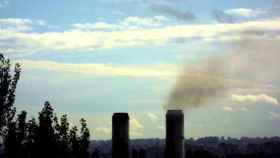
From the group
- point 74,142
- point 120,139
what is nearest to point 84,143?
point 74,142

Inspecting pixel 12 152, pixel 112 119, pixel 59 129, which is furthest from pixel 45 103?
pixel 112 119

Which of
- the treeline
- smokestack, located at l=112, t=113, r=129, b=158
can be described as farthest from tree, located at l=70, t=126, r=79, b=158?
smokestack, located at l=112, t=113, r=129, b=158

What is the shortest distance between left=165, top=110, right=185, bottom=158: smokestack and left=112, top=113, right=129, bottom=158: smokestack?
1748 millimetres

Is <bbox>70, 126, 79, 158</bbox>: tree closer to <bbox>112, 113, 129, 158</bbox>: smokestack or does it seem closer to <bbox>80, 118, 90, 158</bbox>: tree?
<bbox>80, 118, 90, 158</bbox>: tree

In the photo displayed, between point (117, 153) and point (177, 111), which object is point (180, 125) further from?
point (117, 153)

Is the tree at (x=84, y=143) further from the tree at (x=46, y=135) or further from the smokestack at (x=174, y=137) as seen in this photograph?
the smokestack at (x=174, y=137)

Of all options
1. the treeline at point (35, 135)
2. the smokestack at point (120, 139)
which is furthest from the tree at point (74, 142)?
the smokestack at point (120, 139)

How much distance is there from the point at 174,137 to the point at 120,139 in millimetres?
2314

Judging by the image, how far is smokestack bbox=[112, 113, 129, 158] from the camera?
98.6 ft

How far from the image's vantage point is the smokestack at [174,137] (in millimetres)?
29812

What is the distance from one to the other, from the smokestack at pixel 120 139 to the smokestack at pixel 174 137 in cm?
175

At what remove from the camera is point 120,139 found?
30.0 metres

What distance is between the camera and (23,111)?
45.2m

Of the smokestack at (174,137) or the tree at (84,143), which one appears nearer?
the smokestack at (174,137)
